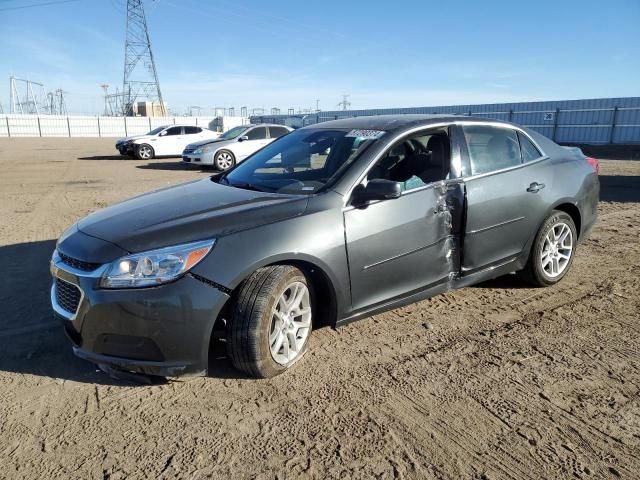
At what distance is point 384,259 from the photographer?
11.4 ft

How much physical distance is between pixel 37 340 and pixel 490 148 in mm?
3995

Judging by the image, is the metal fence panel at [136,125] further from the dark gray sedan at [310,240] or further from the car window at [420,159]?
the car window at [420,159]

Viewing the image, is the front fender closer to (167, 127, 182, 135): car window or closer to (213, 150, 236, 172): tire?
(213, 150, 236, 172): tire

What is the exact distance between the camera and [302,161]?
416cm

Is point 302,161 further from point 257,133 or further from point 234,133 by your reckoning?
point 234,133

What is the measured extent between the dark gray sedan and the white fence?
147 feet

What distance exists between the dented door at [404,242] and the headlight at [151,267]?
108 centimetres

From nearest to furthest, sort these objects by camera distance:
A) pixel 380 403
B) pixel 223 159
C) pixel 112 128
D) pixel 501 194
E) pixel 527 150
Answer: pixel 380 403 < pixel 501 194 < pixel 527 150 < pixel 223 159 < pixel 112 128

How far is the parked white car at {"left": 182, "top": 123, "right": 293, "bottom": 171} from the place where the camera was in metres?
16.3

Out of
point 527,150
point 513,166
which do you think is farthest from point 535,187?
point 527,150

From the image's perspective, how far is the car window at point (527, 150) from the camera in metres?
4.56

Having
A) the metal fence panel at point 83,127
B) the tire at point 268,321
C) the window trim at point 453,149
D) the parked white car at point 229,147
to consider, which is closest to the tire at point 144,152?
the parked white car at point 229,147

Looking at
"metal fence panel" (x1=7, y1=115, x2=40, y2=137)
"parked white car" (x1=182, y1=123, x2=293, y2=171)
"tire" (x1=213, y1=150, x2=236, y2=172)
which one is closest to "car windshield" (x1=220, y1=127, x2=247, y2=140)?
"parked white car" (x1=182, y1=123, x2=293, y2=171)

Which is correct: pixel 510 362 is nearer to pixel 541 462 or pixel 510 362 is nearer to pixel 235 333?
pixel 541 462
